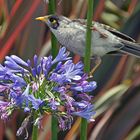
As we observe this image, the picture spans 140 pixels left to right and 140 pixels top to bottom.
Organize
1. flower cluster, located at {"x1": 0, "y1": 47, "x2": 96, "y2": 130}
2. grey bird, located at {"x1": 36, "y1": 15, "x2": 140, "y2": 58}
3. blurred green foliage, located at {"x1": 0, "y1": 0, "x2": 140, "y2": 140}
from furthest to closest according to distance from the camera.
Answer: blurred green foliage, located at {"x1": 0, "y1": 0, "x2": 140, "y2": 140}
grey bird, located at {"x1": 36, "y1": 15, "x2": 140, "y2": 58}
flower cluster, located at {"x1": 0, "y1": 47, "x2": 96, "y2": 130}

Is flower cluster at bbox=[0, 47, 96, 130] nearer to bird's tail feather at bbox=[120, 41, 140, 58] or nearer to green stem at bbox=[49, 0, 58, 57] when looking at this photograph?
green stem at bbox=[49, 0, 58, 57]

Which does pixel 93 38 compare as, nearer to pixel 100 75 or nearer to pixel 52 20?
pixel 52 20

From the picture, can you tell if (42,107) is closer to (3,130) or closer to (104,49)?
(104,49)

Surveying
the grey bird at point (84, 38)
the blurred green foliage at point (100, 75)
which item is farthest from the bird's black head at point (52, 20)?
the blurred green foliage at point (100, 75)

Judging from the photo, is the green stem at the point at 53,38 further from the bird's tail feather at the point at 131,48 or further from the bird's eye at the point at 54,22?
the bird's tail feather at the point at 131,48

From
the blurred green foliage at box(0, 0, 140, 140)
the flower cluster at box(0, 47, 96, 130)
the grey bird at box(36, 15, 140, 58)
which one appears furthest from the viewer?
the blurred green foliage at box(0, 0, 140, 140)

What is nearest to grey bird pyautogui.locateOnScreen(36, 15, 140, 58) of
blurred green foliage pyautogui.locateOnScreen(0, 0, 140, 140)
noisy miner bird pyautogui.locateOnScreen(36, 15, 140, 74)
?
noisy miner bird pyautogui.locateOnScreen(36, 15, 140, 74)

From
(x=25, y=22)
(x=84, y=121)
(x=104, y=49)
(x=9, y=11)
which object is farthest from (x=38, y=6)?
(x=84, y=121)
